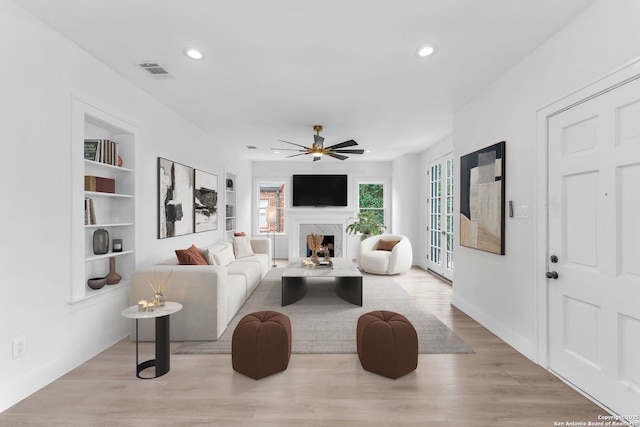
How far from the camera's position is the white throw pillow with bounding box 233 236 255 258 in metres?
5.64

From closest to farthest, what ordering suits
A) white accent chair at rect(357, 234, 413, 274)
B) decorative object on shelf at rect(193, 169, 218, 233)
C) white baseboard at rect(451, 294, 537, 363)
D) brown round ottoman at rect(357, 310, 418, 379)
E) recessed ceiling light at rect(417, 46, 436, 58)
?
1. brown round ottoman at rect(357, 310, 418, 379)
2. recessed ceiling light at rect(417, 46, 436, 58)
3. white baseboard at rect(451, 294, 537, 363)
4. decorative object on shelf at rect(193, 169, 218, 233)
5. white accent chair at rect(357, 234, 413, 274)

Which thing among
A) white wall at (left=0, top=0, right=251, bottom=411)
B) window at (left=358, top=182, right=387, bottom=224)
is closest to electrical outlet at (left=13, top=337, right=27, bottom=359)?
white wall at (left=0, top=0, right=251, bottom=411)

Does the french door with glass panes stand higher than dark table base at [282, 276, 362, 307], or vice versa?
the french door with glass panes

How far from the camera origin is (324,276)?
4.02 metres

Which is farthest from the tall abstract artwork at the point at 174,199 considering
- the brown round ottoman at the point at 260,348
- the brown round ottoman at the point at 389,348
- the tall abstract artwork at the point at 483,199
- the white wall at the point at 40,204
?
the tall abstract artwork at the point at 483,199

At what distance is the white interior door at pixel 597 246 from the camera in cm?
186

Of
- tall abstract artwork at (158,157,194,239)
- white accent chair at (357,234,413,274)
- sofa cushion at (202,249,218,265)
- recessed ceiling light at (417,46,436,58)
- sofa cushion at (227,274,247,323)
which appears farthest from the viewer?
white accent chair at (357,234,413,274)

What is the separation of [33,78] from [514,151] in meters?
3.94

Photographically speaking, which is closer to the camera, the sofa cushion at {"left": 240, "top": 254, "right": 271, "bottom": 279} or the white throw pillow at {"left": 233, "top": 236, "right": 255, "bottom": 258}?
the sofa cushion at {"left": 240, "top": 254, "right": 271, "bottom": 279}

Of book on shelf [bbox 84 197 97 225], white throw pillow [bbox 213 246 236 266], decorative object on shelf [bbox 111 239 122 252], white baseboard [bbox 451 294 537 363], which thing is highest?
Result: book on shelf [bbox 84 197 97 225]

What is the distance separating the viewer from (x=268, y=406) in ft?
6.70

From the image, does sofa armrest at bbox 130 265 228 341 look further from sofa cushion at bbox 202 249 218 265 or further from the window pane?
the window pane

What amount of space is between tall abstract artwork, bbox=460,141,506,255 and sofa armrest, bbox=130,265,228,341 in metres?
2.81

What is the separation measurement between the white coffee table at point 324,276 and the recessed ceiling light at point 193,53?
8.68ft
